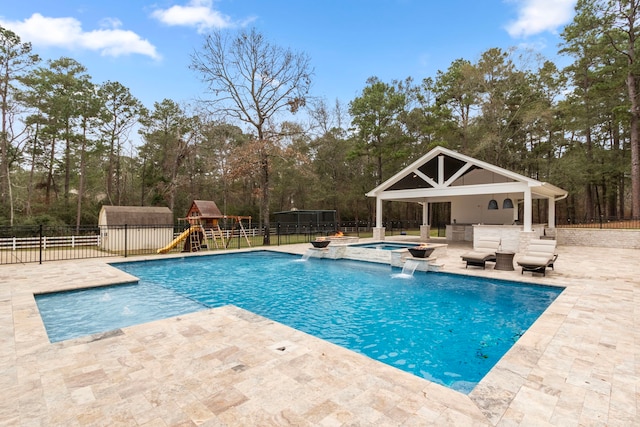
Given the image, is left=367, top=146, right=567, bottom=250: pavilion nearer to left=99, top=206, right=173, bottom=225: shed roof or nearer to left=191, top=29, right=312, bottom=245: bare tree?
left=191, top=29, right=312, bottom=245: bare tree

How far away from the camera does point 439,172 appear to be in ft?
49.2

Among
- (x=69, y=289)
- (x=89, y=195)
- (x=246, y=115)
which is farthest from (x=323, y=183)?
(x=69, y=289)

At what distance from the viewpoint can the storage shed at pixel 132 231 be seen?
52.5 ft

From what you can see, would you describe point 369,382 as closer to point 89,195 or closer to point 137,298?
point 137,298

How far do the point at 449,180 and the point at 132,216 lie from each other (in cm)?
1729

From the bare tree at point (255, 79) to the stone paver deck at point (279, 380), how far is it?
14.1 metres

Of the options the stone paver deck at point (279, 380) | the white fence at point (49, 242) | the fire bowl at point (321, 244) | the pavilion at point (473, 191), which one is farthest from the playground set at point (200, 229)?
the stone paver deck at point (279, 380)

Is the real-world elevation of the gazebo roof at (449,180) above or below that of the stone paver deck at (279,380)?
above

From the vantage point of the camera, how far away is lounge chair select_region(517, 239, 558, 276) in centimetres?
806

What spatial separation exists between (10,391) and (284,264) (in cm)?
940

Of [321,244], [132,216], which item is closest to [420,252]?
[321,244]

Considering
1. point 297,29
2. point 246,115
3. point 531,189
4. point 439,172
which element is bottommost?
point 531,189

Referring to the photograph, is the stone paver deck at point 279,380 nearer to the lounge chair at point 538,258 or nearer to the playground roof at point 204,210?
the lounge chair at point 538,258

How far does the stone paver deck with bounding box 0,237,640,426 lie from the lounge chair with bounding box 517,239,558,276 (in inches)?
132
